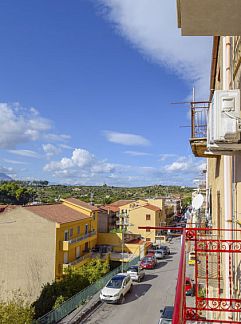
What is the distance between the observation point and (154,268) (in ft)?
111

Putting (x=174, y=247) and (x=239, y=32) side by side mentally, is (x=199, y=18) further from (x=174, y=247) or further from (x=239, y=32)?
(x=174, y=247)

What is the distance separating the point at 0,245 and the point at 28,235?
110 inches

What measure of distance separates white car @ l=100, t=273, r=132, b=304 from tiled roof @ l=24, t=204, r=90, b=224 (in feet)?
24.5

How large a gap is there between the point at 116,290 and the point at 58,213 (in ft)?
38.0

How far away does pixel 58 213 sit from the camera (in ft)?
104

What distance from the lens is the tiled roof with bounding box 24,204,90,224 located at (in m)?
29.0

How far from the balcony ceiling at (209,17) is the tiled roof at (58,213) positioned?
86.6 feet

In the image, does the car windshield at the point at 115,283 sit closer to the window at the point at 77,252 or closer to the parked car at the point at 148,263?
the window at the point at 77,252

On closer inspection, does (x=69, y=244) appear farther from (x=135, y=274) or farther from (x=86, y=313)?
(x=86, y=313)

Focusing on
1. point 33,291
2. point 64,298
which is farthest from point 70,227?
point 64,298

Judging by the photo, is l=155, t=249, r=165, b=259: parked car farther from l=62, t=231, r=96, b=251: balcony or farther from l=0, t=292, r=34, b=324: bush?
l=0, t=292, r=34, b=324: bush

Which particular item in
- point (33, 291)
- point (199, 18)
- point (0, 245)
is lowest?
point (33, 291)

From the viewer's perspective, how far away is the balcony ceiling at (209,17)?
288cm

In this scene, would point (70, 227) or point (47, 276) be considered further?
point (70, 227)
